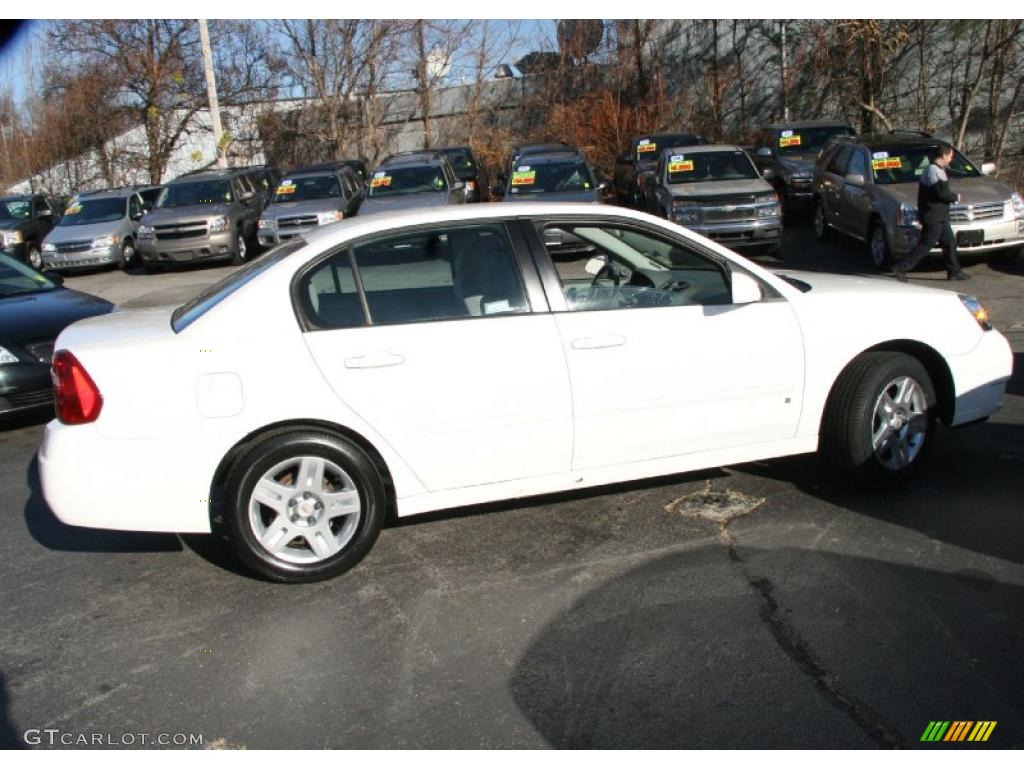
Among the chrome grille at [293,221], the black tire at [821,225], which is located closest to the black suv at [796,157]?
the black tire at [821,225]

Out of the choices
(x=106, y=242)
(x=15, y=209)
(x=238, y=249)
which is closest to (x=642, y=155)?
(x=238, y=249)

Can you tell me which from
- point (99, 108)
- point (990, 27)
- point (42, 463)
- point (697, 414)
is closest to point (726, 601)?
point (697, 414)

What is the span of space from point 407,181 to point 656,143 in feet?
19.7

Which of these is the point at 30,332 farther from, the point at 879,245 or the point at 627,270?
the point at 879,245

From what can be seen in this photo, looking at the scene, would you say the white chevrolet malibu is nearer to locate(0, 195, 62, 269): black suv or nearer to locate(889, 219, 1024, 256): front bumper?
locate(889, 219, 1024, 256): front bumper

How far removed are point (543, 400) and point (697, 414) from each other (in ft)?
2.67

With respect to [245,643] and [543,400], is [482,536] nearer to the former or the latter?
[543,400]

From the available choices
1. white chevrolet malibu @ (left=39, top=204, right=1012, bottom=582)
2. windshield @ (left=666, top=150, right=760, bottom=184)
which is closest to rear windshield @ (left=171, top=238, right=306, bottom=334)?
white chevrolet malibu @ (left=39, top=204, right=1012, bottom=582)

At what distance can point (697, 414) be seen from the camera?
487cm

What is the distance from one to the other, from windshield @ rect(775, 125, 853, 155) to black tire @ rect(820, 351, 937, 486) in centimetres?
1475

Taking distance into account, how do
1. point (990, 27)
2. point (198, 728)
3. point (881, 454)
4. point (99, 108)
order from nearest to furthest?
point (198, 728), point (881, 454), point (990, 27), point (99, 108)

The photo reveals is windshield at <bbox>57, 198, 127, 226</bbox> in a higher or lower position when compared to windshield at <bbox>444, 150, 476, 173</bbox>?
lower

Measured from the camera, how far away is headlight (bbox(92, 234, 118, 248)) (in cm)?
1894

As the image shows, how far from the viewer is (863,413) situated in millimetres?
5051
